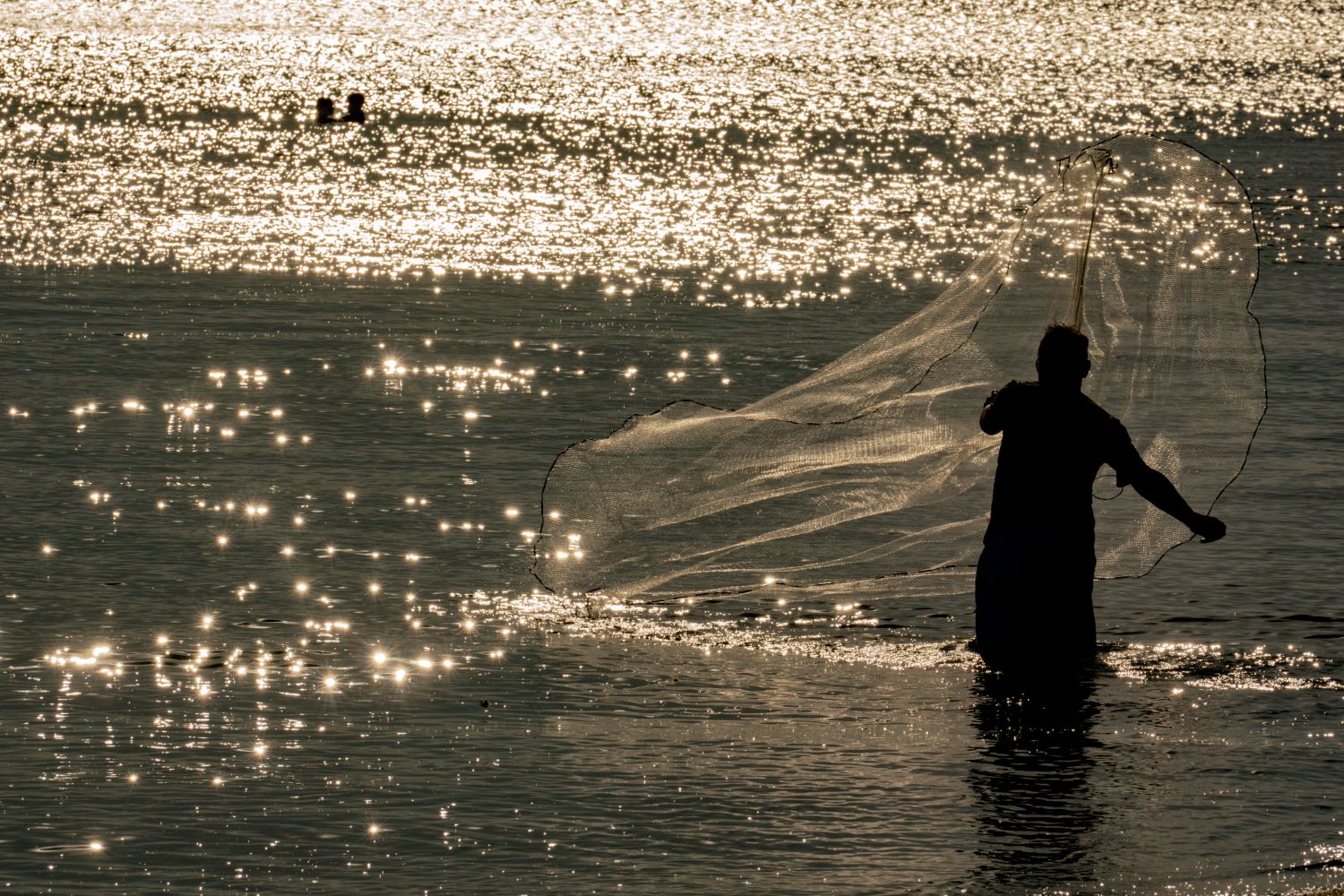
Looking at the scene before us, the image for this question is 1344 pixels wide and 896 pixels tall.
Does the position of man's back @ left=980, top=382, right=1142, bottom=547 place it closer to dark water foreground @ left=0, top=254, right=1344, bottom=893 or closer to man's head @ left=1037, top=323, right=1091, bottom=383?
man's head @ left=1037, top=323, right=1091, bottom=383

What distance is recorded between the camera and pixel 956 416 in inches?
A: 416

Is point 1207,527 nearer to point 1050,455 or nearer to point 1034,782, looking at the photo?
point 1050,455

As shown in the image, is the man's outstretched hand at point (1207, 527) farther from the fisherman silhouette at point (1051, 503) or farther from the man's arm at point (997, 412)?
the man's arm at point (997, 412)

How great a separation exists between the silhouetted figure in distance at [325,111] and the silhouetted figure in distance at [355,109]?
0.84 feet

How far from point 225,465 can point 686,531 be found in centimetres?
357

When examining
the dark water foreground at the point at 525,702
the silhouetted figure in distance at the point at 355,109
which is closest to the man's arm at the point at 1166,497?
the dark water foreground at the point at 525,702

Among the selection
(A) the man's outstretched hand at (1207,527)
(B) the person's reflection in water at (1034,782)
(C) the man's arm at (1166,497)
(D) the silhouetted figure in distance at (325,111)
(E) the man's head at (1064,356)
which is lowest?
(B) the person's reflection in water at (1034,782)

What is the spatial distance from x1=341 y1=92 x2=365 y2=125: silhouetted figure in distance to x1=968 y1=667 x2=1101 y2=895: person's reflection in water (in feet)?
108

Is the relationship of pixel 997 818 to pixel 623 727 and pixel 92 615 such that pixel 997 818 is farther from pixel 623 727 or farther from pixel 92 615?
pixel 92 615

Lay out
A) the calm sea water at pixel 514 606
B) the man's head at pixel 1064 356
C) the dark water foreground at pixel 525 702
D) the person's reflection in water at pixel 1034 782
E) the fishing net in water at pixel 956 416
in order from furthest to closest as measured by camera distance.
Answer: the fishing net in water at pixel 956 416
the man's head at pixel 1064 356
the calm sea water at pixel 514 606
the dark water foreground at pixel 525 702
the person's reflection in water at pixel 1034 782

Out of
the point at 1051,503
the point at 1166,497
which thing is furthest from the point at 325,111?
the point at 1166,497

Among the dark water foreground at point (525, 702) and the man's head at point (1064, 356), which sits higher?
the man's head at point (1064, 356)

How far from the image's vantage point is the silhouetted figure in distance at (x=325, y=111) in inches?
1609

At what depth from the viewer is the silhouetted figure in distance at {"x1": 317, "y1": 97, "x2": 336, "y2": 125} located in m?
40.9
